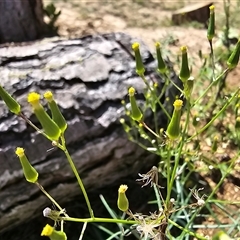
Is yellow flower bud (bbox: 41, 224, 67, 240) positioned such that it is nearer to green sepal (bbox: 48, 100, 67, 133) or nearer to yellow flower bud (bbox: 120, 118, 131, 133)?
green sepal (bbox: 48, 100, 67, 133)

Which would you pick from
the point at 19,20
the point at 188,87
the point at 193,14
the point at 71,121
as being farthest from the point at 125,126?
the point at 193,14

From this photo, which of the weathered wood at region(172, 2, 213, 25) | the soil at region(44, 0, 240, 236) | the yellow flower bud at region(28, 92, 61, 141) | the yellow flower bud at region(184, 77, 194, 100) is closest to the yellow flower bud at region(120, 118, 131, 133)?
the yellow flower bud at region(184, 77, 194, 100)

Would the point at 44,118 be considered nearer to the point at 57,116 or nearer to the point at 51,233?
the point at 57,116

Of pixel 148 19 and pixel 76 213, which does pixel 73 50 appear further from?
pixel 148 19

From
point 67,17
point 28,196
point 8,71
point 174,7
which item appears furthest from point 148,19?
point 28,196

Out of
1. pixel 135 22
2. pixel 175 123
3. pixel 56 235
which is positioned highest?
pixel 175 123

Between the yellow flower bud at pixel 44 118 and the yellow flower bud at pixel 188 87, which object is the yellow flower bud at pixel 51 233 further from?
the yellow flower bud at pixel 188 87
